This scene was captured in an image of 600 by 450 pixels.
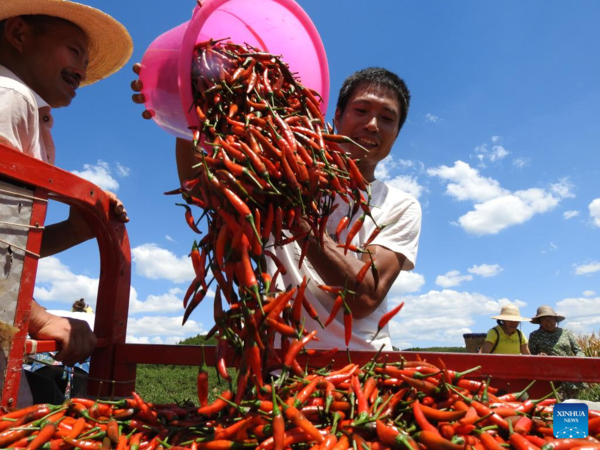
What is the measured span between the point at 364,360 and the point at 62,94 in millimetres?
1972

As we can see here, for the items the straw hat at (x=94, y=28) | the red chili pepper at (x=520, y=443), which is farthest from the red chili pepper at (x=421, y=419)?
the straw hat at (x=94, y=28)

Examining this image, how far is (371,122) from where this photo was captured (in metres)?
2.80

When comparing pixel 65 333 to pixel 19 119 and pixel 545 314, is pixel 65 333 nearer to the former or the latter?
pixel 19 119

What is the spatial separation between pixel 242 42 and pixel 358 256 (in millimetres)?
1339

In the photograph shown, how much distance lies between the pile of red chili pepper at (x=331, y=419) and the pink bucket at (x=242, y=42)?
4.77 feet

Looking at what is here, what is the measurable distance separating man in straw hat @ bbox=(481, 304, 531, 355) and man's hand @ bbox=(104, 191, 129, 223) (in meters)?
6.72

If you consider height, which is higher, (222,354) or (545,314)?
(545,314)

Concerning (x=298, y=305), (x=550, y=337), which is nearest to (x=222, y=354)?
(x=298, y=305)

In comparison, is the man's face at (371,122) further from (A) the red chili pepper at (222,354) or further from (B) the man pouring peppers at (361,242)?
(A) the red chili pepper at (222,354)

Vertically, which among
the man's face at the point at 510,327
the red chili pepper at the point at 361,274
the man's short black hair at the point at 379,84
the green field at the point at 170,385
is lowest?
the green field at the point at 170,385

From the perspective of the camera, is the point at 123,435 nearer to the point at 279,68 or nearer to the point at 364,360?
the point at 364,360

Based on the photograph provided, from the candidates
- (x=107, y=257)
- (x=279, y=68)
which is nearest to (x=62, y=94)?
(x=107, y=257)

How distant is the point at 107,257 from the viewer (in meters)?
2.41

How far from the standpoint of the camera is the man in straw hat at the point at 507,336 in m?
7.58
